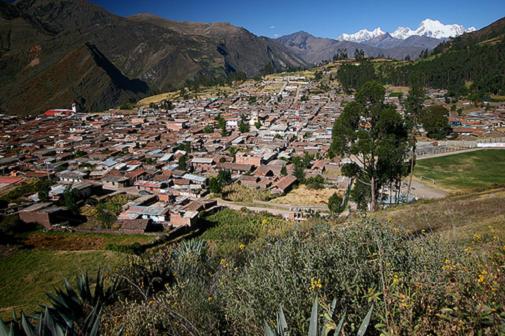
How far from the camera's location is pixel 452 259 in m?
3.68

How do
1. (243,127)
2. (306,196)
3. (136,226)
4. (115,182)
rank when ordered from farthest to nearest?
(243,127) → (115,182) → (306,196) → (136,226)

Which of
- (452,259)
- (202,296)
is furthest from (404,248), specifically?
(202,296)

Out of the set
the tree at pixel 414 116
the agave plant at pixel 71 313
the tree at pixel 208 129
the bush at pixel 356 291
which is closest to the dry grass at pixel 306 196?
the tree at pixel 414 116

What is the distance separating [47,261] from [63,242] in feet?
10.6

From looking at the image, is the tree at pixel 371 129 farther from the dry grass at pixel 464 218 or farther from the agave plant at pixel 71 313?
the agave plant at pixel 71 313

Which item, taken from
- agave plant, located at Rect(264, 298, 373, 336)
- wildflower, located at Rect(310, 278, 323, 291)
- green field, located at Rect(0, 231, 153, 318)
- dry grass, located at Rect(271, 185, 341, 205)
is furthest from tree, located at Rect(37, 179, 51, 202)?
agave plant, located at Rect(264, 298, 373, 336)

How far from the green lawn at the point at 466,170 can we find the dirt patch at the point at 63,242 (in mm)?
26707

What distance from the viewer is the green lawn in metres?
28.3

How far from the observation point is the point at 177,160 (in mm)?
40125

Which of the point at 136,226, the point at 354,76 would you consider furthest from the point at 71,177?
the point at 354,76

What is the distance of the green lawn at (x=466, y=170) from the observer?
28344 mm

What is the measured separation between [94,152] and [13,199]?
16.4m

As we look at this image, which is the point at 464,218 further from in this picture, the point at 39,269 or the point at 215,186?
the point at 215,186

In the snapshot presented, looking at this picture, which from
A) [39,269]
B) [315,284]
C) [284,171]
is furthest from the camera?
[284,171]
